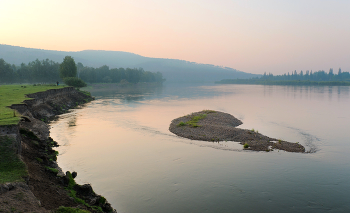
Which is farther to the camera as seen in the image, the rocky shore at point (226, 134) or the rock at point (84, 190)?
the rocky shore at point (226, 134)

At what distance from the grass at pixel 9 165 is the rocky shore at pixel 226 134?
72.0ft

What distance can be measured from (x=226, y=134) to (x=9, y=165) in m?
26.0

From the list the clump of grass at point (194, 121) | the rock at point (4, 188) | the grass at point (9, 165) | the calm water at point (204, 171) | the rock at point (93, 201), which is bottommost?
the calm water at point (204, 171)

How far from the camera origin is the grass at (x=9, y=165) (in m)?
13.2

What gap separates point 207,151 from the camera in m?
27.9

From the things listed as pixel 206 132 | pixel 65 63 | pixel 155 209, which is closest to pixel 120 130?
pixel 206 132

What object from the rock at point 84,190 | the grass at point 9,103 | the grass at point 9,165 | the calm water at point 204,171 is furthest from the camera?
the grass at point 9,103

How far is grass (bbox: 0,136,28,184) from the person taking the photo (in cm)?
1317

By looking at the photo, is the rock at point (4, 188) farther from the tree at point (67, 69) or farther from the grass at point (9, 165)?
the tree at point (67, 69)

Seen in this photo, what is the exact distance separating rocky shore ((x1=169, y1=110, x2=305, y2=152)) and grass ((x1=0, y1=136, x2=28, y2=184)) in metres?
21.9

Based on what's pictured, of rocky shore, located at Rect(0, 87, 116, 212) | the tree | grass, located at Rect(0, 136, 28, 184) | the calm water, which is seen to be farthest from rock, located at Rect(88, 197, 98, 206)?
the tree

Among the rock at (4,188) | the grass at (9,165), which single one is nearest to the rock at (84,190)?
the grass at (9,165)

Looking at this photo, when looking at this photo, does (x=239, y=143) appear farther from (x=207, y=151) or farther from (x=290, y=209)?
(x=290, y=209)

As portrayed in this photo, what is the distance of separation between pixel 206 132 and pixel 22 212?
88.4ft
